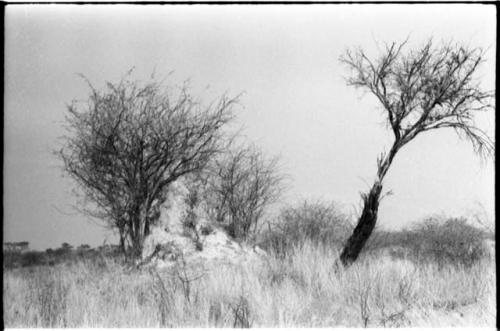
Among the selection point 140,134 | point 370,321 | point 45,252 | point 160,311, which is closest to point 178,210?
point 140,134

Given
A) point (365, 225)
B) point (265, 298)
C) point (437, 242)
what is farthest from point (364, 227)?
point (437, 242)

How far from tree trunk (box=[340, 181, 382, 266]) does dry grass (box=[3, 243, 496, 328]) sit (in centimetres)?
27

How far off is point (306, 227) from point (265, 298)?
13.6ft

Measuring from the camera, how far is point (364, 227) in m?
9.36

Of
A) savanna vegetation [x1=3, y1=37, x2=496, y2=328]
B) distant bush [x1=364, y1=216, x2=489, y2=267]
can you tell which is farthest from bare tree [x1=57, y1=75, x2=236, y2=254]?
distant bush [x1=364, y1=216, x2=489, y2=267]

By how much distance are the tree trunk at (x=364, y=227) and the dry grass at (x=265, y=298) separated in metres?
0.27

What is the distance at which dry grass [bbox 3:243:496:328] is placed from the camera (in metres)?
7.65

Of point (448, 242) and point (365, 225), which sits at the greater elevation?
point (365, 225)

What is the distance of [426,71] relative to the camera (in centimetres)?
939

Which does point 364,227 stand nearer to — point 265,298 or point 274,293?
point 274,293

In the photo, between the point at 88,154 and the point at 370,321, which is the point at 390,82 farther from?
the point at 88,154

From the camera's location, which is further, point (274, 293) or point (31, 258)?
point (31, 258)

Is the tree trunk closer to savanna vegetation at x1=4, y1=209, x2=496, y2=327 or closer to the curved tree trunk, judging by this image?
the curved tree trunk

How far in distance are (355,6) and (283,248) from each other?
416 centimetres
